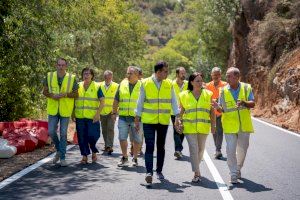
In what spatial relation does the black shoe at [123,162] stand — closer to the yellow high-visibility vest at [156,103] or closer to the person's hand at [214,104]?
the yellow high-visibility vest at [156,103]

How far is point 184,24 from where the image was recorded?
5605 inches

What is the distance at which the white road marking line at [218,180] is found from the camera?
813cm

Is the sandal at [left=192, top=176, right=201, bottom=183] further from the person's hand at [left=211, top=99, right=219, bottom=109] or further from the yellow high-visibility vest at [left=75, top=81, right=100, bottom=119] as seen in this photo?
the yellow high-visibility vest at [left=75, top=81, right=100, bottom=119]

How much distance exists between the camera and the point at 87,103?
11.3m

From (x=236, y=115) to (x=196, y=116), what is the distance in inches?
26.5

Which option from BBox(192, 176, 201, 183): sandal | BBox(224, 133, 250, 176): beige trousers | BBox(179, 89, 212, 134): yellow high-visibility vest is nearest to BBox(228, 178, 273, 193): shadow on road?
BBox(224, 133, 250, 176): beige trousers

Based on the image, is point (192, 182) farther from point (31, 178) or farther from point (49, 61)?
point (49, 61)

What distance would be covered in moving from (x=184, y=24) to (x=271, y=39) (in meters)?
111

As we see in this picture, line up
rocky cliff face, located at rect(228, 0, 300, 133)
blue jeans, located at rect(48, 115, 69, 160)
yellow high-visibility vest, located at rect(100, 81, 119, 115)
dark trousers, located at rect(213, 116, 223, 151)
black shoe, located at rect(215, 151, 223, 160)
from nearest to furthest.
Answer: blue jeans, located at rect(48, 115, 69, 160) < black shoe, located at rect(215, 151, 223, 160) < dark trousers, located at rect(213, 116, 223, 151) < yellow high-visibility vest, located at rect(100, 81, 119, 115) < rocky cliff face, located at rect(228, 0, 300, 133)

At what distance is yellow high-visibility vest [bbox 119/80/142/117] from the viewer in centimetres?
1120

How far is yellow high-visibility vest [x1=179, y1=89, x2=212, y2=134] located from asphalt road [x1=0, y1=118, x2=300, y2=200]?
0.87 metres

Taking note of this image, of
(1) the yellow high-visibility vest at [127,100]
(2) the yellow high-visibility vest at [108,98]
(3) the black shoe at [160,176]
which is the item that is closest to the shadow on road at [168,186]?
(3) the black shoe at [160,176]

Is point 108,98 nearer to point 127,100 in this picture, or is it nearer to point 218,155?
point 127,100

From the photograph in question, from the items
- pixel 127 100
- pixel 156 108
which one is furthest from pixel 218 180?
pixel 127 100
